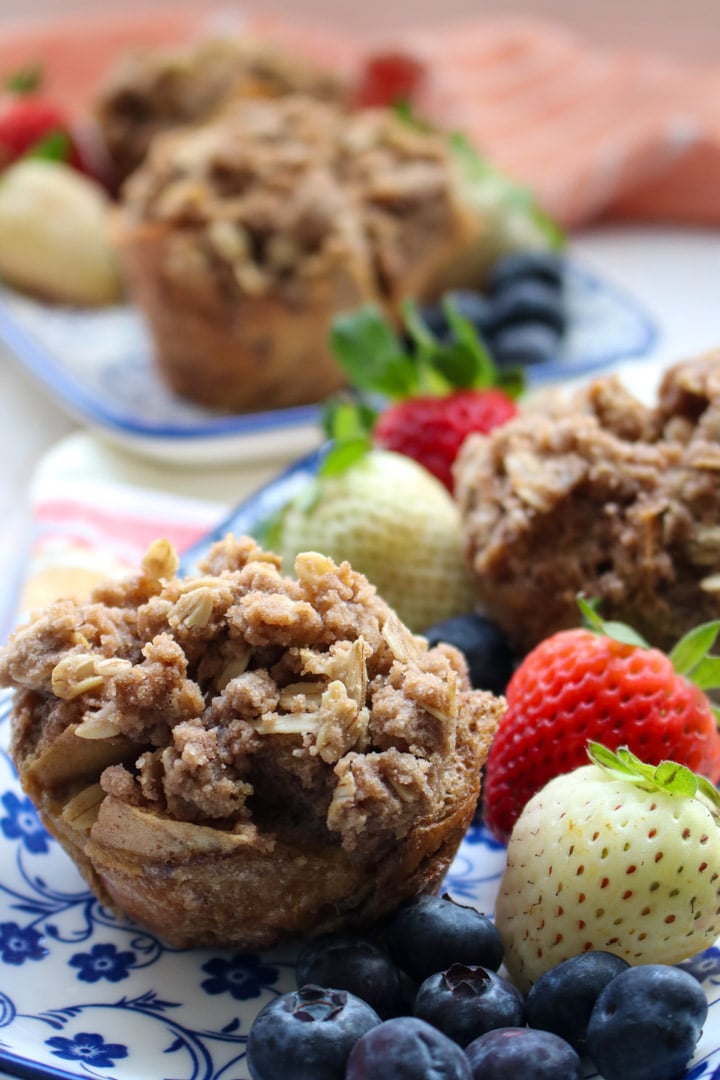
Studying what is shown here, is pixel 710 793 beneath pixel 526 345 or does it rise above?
above

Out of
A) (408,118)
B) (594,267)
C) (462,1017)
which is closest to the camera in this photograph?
(462,1017)

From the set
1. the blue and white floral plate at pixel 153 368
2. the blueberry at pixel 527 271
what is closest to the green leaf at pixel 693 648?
the blue and white floral plate at pixel 153 368

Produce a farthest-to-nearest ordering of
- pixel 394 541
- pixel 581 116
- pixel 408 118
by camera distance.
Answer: pixel 581 116, pixel 408 118, pixel 394 541

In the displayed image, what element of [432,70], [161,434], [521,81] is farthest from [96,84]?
[161,434]

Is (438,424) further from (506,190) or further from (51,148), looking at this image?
(51,148)

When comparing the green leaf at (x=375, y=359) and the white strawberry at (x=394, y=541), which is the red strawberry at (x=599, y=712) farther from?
the green leaf at (x=375, y=359)

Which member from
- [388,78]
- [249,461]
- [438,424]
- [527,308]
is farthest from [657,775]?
[388,78]

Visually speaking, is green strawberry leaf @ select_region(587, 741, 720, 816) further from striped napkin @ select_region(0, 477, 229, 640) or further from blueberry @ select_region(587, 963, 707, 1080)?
striped napkin @ select_region(0, 477, 229, 640)
